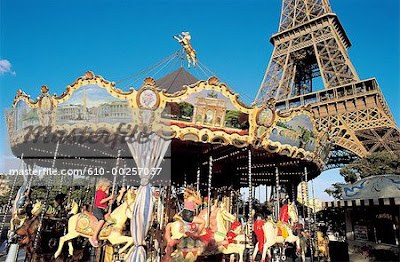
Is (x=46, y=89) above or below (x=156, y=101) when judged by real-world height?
above

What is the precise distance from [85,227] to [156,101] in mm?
3404

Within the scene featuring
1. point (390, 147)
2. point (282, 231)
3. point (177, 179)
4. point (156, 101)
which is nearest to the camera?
point (156, 101)

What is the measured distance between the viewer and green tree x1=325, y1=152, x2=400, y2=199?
16984 mm

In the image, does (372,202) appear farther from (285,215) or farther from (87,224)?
(87,224)

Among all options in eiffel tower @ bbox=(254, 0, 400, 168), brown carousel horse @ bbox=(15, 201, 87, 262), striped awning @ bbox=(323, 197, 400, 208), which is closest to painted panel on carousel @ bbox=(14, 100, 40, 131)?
brown carousel horse @ bbox=(15, 201, 87, 262)

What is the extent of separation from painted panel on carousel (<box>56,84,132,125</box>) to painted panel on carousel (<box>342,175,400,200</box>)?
6605mm

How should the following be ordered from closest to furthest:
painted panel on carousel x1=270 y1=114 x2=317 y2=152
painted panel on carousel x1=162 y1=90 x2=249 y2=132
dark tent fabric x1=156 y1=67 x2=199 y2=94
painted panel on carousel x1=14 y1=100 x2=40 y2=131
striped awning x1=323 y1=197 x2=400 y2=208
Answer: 1. striped awning x1=323 y1=197 x2=400 y2=208
2. painted panel on carousel x1=162 y1=90 x2=249 y2=132
3. painted panel on carousel x1=14 y1=100 x2=40 y2=131
4. painted panel on carousel x1=270 y1=114 x2=317 y2=152
5. dark tent fabric x1=156 y1=67 x2=199 y2=94

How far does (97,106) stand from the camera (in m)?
6.14

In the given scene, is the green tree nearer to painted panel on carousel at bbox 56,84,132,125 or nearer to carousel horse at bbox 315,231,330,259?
carousel horse at bbox 315,231,330,259

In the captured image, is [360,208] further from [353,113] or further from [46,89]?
[353,113]

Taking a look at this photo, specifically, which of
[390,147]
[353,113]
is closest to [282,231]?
[390,147]

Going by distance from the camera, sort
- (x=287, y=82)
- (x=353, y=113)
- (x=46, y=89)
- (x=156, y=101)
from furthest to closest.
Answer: (x=287, y=82) < (x=353, y=113) < (x=46, y=89) < (x=156, y=101)

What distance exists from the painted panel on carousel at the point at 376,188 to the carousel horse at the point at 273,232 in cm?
179

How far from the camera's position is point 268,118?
23.5 ft
